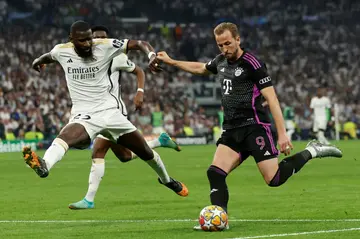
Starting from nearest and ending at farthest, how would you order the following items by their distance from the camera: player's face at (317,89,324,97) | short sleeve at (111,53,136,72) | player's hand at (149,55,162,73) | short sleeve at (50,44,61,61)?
player's hand at (149,55,162,73), short sleeve at (50,44,61,61), short sleeve at (111,53,136,72), player's face at (317,89,324,97)

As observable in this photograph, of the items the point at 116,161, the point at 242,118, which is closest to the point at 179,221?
the point at 242,118

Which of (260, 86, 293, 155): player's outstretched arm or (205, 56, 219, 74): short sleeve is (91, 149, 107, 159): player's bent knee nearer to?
(205, 56, 219, 74): short sleeve

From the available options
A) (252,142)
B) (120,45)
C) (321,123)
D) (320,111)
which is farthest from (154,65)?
(321,123)

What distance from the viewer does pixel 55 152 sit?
10844 mm

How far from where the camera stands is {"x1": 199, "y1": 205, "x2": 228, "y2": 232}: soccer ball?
9898 millimetres

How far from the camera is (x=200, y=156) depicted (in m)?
29.5

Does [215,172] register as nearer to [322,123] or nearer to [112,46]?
[112,46]

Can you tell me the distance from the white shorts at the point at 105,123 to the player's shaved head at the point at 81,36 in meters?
0.81

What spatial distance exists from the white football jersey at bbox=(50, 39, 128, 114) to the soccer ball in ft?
8.50

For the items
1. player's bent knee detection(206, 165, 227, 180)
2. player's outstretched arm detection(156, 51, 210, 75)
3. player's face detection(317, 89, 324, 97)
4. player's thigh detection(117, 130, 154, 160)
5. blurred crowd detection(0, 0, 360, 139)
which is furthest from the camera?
blurred crowd detection(0, 0, 360, 139)

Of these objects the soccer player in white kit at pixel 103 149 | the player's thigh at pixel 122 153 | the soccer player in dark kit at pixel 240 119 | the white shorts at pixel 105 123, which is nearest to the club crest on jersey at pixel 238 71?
the soccer player in dark kit at pixel 240 119

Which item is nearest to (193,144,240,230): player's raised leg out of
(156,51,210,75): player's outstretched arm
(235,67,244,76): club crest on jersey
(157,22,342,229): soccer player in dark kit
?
(157,22,342,229): soccer player in dark kit

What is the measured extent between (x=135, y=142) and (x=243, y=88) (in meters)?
2.28

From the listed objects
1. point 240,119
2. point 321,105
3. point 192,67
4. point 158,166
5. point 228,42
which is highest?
Result: point 228,42
